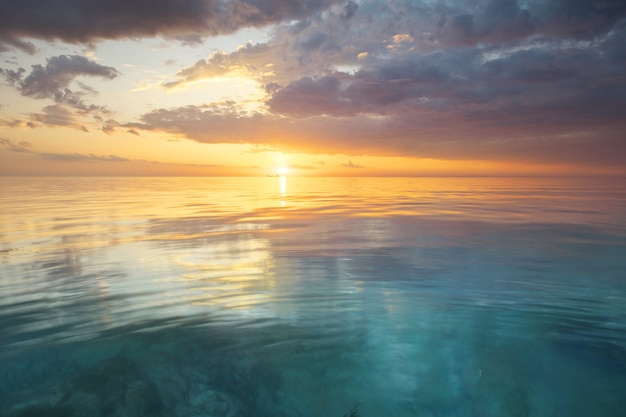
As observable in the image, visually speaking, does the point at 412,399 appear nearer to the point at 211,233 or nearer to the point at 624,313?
the point at 624,313

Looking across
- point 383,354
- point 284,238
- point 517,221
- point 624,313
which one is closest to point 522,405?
point 383,354

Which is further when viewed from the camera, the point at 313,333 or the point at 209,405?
the point at 313,333

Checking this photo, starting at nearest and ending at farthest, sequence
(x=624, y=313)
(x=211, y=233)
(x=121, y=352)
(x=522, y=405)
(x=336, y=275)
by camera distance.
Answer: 1. (x=522, y=405)
2. (x=121, y=352)
3. (x=624, y=313)
4. (x=336, y=275)
5. (x=211, y=233)

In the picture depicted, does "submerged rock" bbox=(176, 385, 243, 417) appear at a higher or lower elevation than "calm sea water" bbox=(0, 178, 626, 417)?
lower

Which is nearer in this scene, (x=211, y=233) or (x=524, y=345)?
(x=524, y=345)

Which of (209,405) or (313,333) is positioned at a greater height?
(313,333)

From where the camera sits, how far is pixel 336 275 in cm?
1103

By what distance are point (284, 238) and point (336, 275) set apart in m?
7.13

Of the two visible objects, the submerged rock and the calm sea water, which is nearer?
the submerged rock

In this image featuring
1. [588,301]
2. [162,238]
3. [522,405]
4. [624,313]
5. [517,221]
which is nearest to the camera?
[522,405]

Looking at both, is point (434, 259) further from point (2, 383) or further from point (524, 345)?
point (2, 383)

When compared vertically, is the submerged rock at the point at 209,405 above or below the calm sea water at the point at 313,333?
below

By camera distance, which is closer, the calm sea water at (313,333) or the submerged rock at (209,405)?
the submerged rock at (209,405)

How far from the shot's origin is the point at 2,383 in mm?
5652
